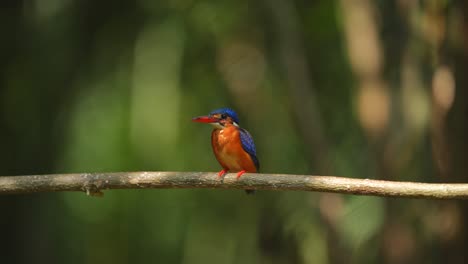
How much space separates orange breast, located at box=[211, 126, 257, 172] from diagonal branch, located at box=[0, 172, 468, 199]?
1.40 meters

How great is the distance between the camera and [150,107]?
8367mm

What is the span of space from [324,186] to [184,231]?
23.1ft

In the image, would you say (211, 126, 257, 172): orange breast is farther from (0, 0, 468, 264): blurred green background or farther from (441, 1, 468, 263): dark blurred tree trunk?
(441, 1, 468, 263): dark blurred tree trunk

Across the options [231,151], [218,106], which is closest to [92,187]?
[231,151]

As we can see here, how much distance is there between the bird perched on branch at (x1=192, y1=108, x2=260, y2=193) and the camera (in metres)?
5.14

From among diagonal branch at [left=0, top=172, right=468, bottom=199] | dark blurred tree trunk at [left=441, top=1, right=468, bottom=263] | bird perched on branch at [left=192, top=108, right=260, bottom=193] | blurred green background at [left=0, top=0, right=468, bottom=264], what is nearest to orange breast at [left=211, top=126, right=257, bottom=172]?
bird perched on branch at [left=192, top=108, right=260, bottom=193]

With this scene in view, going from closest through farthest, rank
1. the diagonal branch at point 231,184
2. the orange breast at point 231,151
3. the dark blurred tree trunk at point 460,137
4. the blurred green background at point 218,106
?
the diagonal branch at point 231,184 → the orange breast at point 231,151 → the dark blurred tree trunk at point 460,137 → the blurred green background at point 218,106

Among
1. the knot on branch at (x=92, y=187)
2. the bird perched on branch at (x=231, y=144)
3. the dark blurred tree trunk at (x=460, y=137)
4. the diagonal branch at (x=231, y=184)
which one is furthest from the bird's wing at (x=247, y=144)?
the dark blurred tree trunk at (x=460, y=137)

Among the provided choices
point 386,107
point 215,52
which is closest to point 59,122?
point 215,52

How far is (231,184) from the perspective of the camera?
3.70 metres

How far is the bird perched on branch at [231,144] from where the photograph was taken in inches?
202

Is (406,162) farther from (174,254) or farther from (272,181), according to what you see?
(174,254)

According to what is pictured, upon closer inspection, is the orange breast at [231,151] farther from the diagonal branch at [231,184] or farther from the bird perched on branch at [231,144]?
the diagonal branch at [231,184]

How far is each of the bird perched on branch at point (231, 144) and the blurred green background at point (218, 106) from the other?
156cm
